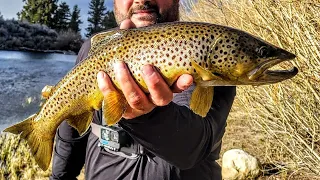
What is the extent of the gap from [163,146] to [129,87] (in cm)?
43

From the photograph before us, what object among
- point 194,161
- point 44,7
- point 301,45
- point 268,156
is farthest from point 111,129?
point 44,7

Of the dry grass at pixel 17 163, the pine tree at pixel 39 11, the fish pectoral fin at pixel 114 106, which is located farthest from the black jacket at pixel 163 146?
the pine tree at pixel 39 11

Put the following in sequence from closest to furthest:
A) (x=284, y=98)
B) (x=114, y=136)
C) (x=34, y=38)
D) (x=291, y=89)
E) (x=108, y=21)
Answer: (x=114, y=136)
(x=291, y=89)
(x=284, y=98)
(x=34, y=38)
(x=108, y=21)

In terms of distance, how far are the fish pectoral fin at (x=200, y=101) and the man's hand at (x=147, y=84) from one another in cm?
11

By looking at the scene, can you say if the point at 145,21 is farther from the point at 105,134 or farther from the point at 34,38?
the point at 34,38

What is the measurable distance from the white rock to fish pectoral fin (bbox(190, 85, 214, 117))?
3.96 meters

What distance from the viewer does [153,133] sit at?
2.12 metres

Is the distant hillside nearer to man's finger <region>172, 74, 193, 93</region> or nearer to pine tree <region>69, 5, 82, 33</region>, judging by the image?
pine tree <region>69, 5, 82, 33</region>

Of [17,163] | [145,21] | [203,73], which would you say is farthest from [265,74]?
[17,163]

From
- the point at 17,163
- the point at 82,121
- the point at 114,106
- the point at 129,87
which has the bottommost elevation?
the point at 17,163

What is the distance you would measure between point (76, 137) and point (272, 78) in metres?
1.92

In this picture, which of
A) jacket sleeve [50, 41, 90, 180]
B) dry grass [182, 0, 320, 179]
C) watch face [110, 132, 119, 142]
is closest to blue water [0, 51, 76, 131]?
dry grass [182, 0, 320, 179]

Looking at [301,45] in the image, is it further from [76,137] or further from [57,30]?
[57,30]

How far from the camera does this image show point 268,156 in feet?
19.7
